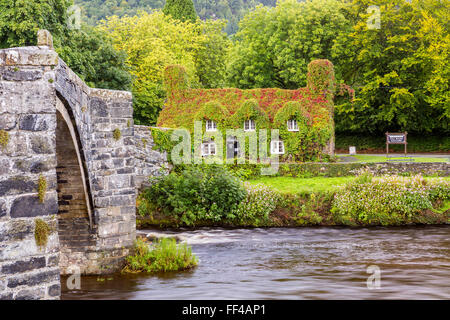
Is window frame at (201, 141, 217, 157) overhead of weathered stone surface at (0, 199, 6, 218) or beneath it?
overhead

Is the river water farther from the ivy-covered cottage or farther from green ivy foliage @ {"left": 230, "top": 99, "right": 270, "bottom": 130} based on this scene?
green ivy foliage @ {"left": 230, "top": 99, "right": 270, "bottom": 130}

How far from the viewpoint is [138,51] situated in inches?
1737

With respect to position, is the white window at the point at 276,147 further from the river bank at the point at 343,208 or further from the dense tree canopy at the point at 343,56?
the river bank at the point at 343,208

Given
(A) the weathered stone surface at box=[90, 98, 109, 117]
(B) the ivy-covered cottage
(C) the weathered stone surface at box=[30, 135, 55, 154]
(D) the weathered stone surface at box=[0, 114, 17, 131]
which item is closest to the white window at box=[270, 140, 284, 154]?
(B) the ivy-covered cottage

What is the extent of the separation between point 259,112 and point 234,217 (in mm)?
12774

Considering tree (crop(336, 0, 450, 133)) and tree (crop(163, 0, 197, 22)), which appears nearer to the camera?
tree (crop(336, 0, 450, 133))

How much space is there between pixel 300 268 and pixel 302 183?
10626 mm

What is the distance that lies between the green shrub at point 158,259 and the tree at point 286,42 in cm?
2949

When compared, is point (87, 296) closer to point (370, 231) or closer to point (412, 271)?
point (412, 271)

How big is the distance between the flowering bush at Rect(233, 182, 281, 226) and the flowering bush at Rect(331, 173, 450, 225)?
2504 mm

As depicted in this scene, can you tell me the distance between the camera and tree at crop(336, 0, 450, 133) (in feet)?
133

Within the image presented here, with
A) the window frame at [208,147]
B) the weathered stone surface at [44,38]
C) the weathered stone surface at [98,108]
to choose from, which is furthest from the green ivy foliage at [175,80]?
the weathered stone surface at [44,38]

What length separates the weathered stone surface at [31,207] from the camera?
751cm

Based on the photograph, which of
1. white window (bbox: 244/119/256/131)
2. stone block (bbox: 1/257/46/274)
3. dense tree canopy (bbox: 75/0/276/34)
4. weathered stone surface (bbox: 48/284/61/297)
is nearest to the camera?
stone block (bbox: 1/257/46/274)
